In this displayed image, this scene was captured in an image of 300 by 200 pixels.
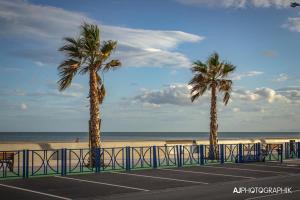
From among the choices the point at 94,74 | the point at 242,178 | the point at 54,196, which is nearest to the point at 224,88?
the point at 94,74

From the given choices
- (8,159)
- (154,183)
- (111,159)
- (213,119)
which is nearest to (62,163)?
(8,159)

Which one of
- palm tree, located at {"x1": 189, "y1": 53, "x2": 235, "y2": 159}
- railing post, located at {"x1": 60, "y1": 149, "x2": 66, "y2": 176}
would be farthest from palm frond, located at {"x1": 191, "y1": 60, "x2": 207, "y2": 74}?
railing post, located at {"x1": 60, "y1": 149, "x2": 66, "y2": 176}

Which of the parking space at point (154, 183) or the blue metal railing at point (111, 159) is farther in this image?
the blue metal railing at point (111, 159)

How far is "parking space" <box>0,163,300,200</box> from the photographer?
44.7 feet

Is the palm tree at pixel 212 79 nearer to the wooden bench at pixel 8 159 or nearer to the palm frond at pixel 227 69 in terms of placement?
the palm frond at pixel 227 69

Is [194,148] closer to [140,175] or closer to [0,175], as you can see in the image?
[140,175]

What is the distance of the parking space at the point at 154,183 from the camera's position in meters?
13.6

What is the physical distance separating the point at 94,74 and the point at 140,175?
20.7 ft

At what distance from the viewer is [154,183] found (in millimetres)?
16266

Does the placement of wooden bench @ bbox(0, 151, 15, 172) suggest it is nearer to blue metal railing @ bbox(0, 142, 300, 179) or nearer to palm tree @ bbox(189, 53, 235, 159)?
blue metal railing @ bbox(0, 142, 300, 179)

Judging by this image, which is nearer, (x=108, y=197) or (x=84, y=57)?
(x=108, y=197)

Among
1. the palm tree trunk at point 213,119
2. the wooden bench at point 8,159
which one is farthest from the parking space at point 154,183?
the palm tree trunk at point 213,119

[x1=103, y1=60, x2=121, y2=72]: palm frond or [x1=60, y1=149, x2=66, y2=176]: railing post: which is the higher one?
[x1=103, y1=60, x2=121, y2=72]: palm frond

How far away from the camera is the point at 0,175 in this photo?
18547 millimetres
